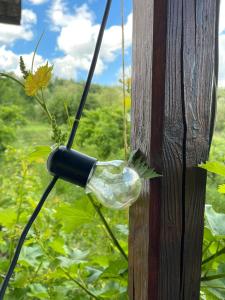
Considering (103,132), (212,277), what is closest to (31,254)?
(212,277)

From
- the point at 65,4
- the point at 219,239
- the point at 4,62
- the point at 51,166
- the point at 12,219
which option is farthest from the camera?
the point at 65,4

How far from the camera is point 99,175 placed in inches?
16.3

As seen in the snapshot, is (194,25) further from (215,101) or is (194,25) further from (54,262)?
(54,262)

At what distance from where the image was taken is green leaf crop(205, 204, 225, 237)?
508 millimetres

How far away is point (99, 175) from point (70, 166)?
0.14 feet

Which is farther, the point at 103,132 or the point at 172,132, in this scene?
the point at 103,132

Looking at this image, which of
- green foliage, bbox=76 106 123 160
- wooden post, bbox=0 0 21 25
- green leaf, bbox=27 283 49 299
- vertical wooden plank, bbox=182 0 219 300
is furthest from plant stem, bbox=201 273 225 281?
green foliage, bbox=76 106 123 160

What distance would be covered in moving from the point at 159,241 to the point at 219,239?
0.40 feet

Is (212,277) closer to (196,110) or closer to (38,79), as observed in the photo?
(196,110)

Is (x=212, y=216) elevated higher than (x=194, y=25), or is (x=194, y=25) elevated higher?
(x=194, y=25)

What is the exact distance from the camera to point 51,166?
1.28ft

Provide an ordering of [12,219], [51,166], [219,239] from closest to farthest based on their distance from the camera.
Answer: [51,166] → [219,239] → [12,219]

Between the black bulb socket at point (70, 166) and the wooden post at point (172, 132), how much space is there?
0.09 meters

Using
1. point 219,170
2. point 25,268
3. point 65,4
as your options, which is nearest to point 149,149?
point 219,170
